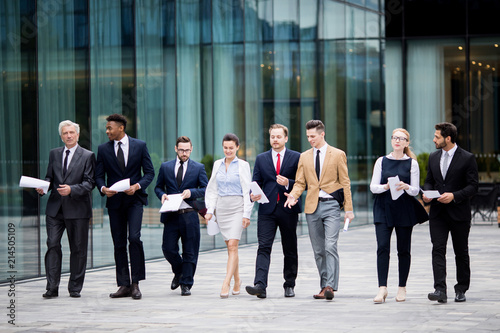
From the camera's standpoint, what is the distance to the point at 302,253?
49.6 ft

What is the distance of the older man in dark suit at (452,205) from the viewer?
8859mm

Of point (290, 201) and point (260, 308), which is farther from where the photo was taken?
point (290, 201)

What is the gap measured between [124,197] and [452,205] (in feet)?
11.1

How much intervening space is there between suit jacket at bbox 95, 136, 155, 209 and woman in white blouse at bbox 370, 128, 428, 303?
7.90 feet

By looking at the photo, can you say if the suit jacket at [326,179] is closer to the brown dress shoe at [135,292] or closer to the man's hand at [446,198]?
the man's hand at [446,198]


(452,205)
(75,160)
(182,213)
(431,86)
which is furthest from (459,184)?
(431,86)

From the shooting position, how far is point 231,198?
9578mm

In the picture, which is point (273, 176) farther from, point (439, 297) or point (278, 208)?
point (439, 297)

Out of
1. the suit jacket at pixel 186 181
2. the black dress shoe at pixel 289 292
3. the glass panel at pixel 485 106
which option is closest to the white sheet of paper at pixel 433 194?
the black dress shoe at pixel 289 292

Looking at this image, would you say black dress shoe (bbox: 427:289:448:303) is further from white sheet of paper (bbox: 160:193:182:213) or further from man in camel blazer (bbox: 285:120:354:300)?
white sheet of paper (bbox: 160:193:182:213)

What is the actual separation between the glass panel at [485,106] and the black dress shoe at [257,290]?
64.4 ft

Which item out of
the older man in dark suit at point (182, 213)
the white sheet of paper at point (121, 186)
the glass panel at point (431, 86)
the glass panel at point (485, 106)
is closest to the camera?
the white sheet of paper at point (121, 186)

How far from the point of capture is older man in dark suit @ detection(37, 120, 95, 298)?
31.3ft

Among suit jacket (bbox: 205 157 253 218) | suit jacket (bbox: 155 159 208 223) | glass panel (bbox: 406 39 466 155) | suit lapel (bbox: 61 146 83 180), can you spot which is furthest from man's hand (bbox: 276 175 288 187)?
glass panel (bbox: 406 39 466 155)
